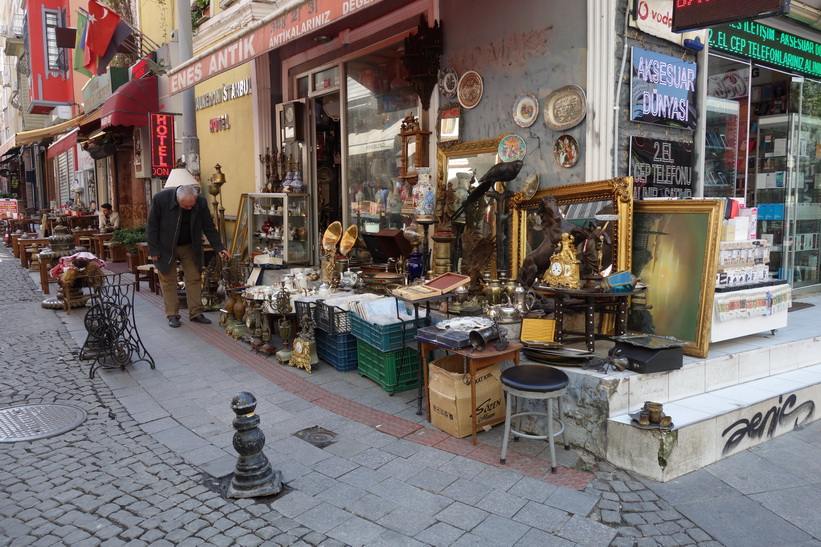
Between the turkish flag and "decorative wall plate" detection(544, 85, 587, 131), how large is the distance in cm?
1169

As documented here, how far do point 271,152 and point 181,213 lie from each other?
3652mm

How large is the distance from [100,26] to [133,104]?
202 centimetres

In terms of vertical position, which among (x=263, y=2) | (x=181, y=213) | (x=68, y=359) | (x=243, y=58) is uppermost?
(x=263, y=2)

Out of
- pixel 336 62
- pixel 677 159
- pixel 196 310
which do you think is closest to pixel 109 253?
pixel 196 310

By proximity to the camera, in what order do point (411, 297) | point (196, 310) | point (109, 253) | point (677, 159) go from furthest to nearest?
point (109, 253)
point (196, 310)
point (677, 159)
point (411, 297)

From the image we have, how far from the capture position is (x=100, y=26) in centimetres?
1301

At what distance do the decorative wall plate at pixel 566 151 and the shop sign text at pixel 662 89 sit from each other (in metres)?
0.61

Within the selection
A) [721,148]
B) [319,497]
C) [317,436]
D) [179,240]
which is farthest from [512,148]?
[179,240]

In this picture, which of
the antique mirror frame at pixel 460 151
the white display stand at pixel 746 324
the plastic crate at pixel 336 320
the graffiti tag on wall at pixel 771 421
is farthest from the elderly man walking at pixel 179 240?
the graffiti tag on wall at pixel 771 421

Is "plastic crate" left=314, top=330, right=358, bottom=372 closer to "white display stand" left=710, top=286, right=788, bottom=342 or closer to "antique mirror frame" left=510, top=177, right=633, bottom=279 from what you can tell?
"antique mirror frame" left=510, top=177, right=633, bottom=279

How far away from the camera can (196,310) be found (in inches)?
347

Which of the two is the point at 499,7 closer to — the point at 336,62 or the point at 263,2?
the point at 336,62

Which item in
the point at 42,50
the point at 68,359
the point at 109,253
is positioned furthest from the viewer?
the point at 42,50

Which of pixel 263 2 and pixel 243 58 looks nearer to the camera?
pixel 243 58
